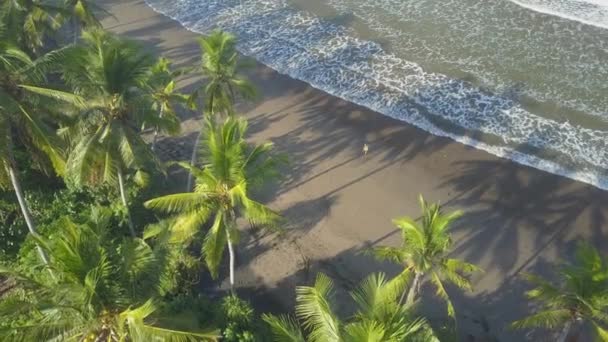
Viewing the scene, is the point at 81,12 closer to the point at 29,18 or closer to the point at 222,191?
the point at 29,18

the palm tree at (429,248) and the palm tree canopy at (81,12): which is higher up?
the palm tree canopy at (81,12)

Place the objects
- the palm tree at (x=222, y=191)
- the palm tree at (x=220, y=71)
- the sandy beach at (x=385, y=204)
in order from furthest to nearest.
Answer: the palm tree at (x=220, y=71) < the sandy beach at (x=385, y=204) < the palm tree at (x=222, y=191)

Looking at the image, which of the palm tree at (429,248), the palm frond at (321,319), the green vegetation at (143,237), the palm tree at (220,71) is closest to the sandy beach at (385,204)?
the green vegetation at (143,237)

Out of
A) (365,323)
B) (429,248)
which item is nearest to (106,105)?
(365,323)

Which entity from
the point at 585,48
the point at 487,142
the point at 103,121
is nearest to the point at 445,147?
the point at 487,142

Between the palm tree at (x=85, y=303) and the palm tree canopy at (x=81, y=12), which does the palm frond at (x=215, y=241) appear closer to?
the palm tree at (x=85, y=303)

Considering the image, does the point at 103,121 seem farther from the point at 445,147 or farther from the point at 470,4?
the point at 470,4

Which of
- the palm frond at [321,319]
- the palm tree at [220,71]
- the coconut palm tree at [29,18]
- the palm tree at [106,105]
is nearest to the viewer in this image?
the palm frond at [321,319]
